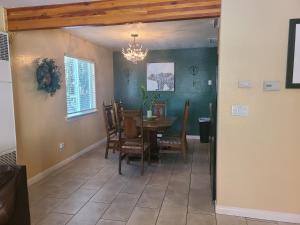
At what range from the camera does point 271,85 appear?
2.41m

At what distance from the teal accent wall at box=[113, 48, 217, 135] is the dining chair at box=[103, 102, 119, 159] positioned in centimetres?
173

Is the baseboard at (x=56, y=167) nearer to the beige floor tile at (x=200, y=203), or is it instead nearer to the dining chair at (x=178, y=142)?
the dining chair at (x=178, y=142)

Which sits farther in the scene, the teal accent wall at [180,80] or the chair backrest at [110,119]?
the teal accent wall at [180,80]

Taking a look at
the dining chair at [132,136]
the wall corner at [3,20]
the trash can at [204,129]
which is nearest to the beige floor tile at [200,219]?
the dining chair at [132,136]

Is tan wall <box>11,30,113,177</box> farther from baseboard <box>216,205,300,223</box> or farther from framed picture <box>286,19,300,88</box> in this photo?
framed picture <box>286,19,300,88</box>

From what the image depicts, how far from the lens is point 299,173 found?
2.44m

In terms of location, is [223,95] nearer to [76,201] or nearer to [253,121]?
[253,121]

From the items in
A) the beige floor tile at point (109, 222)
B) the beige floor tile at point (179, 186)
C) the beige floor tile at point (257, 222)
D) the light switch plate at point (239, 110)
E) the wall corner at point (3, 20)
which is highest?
the wall corner at point (3, 20)

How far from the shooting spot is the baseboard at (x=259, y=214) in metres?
2.50

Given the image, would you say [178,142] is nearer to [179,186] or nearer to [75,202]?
[179,186]

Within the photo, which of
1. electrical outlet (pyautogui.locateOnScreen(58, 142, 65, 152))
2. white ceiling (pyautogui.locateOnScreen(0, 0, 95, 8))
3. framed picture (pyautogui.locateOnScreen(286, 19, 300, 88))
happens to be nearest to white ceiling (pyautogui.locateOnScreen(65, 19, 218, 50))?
white ceiling (pyautogui.locateOnScreen(0, 0, 95, 8))

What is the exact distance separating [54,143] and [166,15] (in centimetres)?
278

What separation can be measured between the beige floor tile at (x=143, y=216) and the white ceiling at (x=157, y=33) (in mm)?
2649

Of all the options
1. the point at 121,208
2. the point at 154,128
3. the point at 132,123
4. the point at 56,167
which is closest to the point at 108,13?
the point at 132,123
